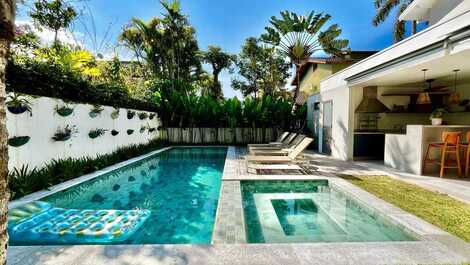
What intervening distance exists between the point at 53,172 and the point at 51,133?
3.57 ft

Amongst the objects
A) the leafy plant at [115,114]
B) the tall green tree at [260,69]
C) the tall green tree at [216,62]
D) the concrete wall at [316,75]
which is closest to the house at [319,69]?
the concrete wall at [316,75]

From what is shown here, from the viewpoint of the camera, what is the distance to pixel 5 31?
1081 mm

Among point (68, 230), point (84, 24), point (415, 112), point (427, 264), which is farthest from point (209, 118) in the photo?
point (427, 264)

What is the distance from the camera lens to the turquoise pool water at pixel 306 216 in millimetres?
3812

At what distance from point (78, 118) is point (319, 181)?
310 inches

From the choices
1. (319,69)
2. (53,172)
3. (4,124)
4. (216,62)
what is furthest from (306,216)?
(216,62)

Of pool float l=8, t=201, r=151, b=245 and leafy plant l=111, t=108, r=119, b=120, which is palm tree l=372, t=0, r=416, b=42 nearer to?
leafy plant l=111, t=108, r=119, b=120

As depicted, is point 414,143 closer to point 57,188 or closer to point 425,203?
point 425,203

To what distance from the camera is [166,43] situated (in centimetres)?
1875

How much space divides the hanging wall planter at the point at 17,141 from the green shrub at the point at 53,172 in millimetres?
638

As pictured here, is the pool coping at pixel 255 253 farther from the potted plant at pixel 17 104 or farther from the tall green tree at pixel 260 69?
the tall green tree at pixel 260 69

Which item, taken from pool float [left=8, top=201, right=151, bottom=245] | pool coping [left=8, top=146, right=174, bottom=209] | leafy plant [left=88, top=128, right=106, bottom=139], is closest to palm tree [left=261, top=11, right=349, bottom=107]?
leafy plant [left=88, top=128, right=106, bottom=139]

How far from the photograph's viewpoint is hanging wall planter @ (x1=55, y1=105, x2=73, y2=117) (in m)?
6.64

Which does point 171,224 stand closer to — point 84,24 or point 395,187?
point 395,187
